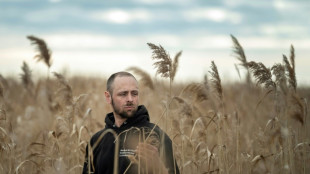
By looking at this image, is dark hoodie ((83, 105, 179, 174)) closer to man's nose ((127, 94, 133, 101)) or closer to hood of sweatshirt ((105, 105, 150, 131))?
hood of sweatshirt ((105, 105, 150, 131))

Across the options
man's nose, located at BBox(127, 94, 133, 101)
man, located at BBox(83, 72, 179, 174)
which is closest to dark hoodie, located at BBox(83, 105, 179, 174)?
man, located at BBox(83, 72, 179, 174)

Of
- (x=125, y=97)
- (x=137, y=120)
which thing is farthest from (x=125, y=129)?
(x=125, y=97)

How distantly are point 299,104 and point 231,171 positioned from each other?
133 centimetres

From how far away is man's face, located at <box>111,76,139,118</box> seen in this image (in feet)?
11.8

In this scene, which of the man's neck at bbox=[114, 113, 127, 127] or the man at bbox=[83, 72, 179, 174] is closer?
the man at bbox=[83, 72, 179, 174]

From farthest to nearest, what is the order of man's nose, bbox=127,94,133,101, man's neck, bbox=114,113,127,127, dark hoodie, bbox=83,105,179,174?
man's neck, bbox=114,113,127,127 < man's nose, bbox=127,94,133,101 < dark hoodie, bbox=83,105,179,174

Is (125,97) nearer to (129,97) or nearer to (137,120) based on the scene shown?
(129,97)

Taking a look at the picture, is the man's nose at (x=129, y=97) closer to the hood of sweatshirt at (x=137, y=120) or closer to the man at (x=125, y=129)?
the man at (x=125, y=129)

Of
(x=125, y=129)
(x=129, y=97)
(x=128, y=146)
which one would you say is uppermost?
(x=129, y=97)

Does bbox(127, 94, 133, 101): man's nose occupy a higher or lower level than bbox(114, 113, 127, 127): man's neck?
higher

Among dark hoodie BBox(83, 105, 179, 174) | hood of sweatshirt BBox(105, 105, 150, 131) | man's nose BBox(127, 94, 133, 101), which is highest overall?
man's nose BBox(127, 94, 133, 101)

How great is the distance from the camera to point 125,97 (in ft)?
12.0

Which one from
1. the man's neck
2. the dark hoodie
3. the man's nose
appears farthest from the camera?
the man's neck

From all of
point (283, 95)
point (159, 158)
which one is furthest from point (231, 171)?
point (159, 158)
